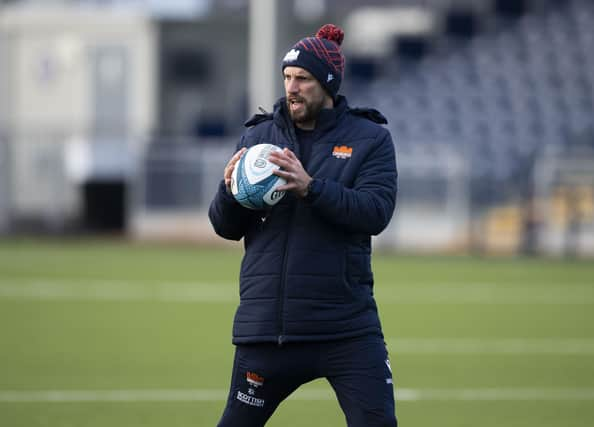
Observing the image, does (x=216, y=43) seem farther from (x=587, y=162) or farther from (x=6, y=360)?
(x=6, y=360)

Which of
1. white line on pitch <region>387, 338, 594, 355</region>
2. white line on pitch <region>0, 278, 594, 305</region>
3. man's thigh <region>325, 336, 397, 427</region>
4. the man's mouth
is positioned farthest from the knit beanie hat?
white line on pitch <region>0, 278, 594, 305</region>

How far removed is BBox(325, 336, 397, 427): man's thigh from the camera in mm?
4840

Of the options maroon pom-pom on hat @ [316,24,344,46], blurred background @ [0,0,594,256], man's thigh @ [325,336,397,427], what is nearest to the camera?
man's thigh @ [325,336,397,427]

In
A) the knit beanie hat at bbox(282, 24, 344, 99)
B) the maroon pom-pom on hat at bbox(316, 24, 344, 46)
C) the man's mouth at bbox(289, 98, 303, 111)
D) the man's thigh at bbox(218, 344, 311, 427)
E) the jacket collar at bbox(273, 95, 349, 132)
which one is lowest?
the man's thigh at bbox(218, 344, 311, 427)

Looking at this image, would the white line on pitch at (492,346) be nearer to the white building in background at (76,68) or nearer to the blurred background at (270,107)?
the blurred background at (270,107)

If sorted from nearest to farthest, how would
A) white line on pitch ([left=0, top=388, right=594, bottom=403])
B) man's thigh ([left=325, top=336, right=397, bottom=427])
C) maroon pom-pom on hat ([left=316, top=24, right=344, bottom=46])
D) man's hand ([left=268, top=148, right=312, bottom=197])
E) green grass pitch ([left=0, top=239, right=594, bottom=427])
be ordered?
1. man's hand ([left=268, top=148, right=312, bottom=197])
2. man's thigh ([left=325, top=336, right=397, bottom=427])
3. maroon pom-pom on hat ([left=316, top=24, right=344, bottom=46])
4. green grass pitch ([left=0, top=239, right=594, bottom=427])
5. white line on pitch ([left=0, top=388, right=594, bottom=403])

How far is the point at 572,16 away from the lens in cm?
3412

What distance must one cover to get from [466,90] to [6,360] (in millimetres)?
23795

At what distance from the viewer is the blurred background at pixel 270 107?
26359 mm

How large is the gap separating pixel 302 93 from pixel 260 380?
117cm

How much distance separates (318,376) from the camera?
16.2 ft

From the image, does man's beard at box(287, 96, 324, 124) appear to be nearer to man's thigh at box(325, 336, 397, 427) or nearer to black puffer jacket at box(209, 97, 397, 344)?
black puffer jacket at box(209, 97, 397, 344)

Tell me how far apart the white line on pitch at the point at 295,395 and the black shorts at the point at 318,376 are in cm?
349

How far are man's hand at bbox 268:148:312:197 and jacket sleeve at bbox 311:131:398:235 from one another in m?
0.07
